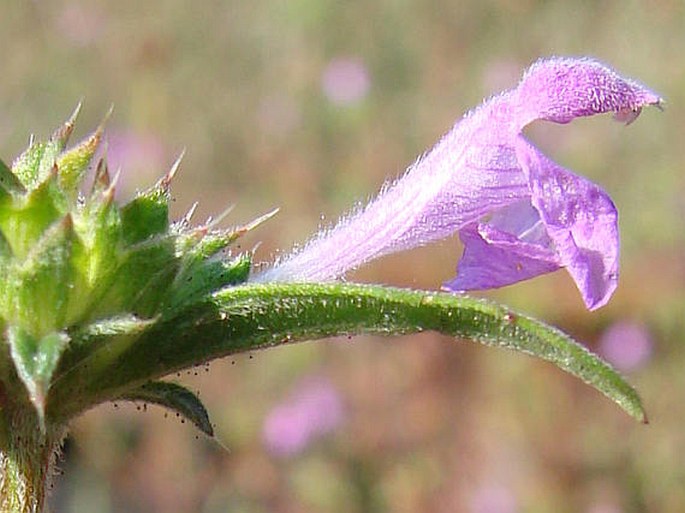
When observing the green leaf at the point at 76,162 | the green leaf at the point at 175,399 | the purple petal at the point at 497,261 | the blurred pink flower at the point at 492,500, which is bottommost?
the green leaf at the point at 175,399

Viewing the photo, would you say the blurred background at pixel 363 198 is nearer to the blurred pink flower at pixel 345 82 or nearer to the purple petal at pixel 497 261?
the blurred pink flower at pixel 345 82

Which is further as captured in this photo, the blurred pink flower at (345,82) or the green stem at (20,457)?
the blurred pink flower at (345,82)

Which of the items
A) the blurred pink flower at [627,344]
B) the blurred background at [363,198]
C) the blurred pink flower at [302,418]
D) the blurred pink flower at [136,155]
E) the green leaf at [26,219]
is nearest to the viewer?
the green leaf at [26,219]

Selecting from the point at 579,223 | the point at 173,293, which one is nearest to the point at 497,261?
the point at 579,223

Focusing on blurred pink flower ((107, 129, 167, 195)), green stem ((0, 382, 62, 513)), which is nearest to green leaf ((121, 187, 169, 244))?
green stem ((0, 382, 62, 513))

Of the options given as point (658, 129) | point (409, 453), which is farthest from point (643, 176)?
point (409, 453)

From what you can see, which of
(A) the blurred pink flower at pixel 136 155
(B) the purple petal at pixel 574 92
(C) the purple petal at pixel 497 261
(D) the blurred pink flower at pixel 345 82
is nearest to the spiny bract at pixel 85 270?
(C) the purple petal at pixel 497 261

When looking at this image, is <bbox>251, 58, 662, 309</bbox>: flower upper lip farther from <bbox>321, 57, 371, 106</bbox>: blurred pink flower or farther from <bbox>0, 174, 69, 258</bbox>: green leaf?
<bbox>321, 57, 371, 106</bbox>: blurred pink flower

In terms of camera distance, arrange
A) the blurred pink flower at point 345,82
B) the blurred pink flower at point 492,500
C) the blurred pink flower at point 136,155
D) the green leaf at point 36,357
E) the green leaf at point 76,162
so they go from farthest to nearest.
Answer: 1. the blurred pink flower at point 345,82
2. the blurred pink flower at point 136,155
3. the blurred pink flower at point 492,500
4. the green leaf at point 76,162
5. the green leaf at point 36,357
